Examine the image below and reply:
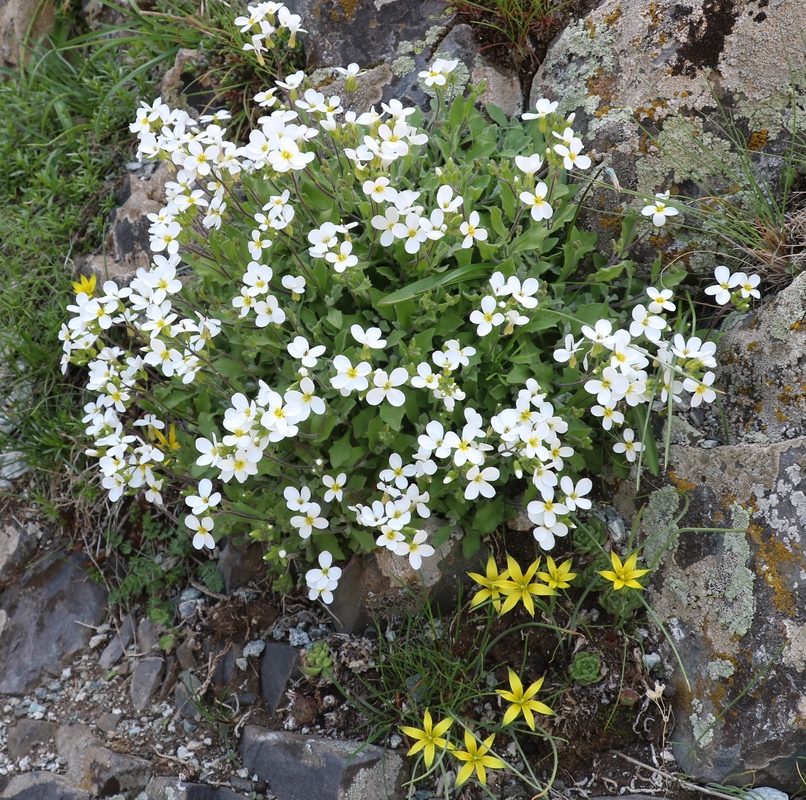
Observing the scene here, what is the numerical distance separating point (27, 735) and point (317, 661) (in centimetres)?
154

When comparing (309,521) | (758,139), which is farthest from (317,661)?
(758,139)

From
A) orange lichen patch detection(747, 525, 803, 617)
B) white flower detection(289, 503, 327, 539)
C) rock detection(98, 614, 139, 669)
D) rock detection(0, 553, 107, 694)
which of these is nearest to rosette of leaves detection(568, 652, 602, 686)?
orange lichen patch detection(747, 525, 803, 617)

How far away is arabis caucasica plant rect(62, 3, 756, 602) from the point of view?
282cm

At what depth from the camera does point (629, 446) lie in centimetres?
305

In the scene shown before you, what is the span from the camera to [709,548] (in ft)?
10.0

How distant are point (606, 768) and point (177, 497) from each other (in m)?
2.43

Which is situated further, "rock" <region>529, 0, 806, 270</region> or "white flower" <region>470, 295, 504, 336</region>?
"rock" <region>529, 0, 806, 270</region>

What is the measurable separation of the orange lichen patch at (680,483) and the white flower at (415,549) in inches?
42.7

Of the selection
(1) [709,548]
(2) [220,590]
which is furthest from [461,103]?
(2) [220,590]

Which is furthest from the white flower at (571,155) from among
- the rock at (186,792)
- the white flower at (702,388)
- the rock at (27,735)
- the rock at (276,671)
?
the rock at (27,735)

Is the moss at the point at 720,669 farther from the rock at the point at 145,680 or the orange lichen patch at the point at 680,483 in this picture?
the rock at the point at 145,680

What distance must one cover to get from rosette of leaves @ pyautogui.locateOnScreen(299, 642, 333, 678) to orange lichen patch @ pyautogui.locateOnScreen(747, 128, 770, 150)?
2.89 meters

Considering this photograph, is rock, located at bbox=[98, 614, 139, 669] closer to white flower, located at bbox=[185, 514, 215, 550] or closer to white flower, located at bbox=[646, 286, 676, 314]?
white flower, located at bbox=[185, 514, 215, 550]

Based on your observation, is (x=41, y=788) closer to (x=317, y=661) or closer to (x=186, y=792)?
(x=186, y=792)
